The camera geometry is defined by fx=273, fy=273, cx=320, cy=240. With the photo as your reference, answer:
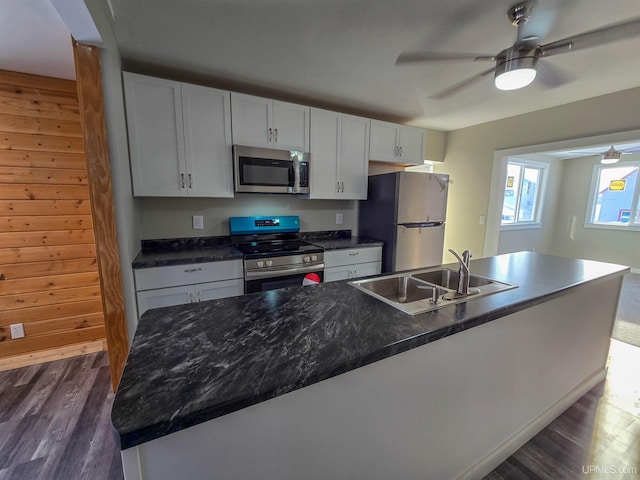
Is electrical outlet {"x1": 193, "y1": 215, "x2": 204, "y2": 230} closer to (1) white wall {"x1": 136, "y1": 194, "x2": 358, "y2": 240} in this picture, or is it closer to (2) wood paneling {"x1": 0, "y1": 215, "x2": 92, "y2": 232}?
(1) white wall {"x1": 136, "y1": 194, "x2": 358, "y2": 240}

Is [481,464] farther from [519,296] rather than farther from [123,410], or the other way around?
[123,410]

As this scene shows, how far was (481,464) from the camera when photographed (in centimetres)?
138

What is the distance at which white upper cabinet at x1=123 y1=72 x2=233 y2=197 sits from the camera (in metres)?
2.09

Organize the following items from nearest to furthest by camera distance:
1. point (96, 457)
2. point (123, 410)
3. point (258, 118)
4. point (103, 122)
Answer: point (123, 410), point (96, 457), point (103, 122), point (258, 118)

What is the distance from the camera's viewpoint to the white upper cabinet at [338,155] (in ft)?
9.27

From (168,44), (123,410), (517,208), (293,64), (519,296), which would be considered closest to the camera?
(123,410)

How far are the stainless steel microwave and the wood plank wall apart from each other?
1.31 metres

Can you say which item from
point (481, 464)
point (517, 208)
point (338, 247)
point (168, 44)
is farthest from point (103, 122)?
point (517, 208)

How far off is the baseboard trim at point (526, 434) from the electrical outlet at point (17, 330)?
3.29 metres

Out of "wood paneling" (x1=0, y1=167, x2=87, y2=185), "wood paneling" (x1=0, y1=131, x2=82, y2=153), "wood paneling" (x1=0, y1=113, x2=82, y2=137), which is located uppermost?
"wood paneling" (x1=0, y1=113, x2=82, y2=137)

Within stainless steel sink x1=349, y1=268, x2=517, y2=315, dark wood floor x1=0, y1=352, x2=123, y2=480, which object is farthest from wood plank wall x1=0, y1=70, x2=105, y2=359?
stainless steel sink x1=349, y1=268, x2=517, y2=315

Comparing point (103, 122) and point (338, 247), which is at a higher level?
point (103, 122)

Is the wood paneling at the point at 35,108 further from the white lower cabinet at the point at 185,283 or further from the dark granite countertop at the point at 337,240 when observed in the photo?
the dark granite countertop at the point at 337,240

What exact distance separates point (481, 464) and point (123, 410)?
5.43 ft
